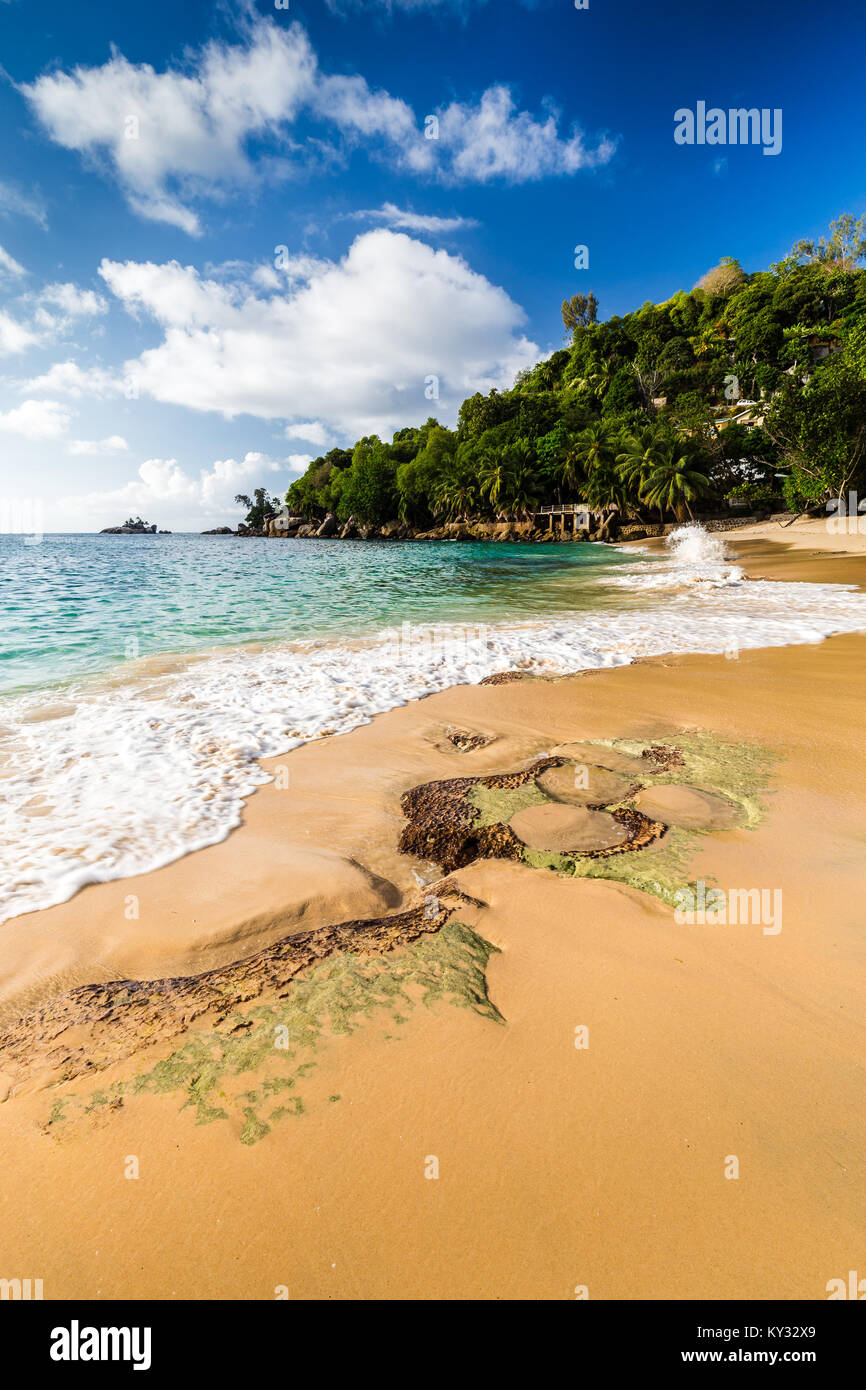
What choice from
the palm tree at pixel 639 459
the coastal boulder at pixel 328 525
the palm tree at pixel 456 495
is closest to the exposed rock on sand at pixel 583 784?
the palm tree at pixel 639 459

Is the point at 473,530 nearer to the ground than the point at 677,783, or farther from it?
farther from it

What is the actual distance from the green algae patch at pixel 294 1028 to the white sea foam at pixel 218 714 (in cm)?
149

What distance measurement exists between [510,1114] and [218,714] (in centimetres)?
494

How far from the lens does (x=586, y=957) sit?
231cm

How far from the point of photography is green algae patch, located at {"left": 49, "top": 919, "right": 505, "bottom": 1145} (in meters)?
1.73

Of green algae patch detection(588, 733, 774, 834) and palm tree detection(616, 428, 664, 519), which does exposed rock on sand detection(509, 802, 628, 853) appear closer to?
green algae patch detection(588, 733, 774, 834)

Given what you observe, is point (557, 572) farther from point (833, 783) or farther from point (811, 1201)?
point (811, 1201)

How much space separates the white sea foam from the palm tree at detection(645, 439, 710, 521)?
101 ft

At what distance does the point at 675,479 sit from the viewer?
3906cm

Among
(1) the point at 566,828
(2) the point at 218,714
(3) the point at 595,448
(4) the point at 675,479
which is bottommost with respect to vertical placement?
(1) the point at 566,828

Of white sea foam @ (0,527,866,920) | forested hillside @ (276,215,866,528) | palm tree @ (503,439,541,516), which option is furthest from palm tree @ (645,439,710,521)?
white sea foam @ (0,527,866,920)

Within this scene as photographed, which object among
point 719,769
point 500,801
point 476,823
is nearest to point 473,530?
point 719,769

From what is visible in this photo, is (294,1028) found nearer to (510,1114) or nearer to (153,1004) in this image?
(153,1004)

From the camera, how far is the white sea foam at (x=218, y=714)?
3.46 m
